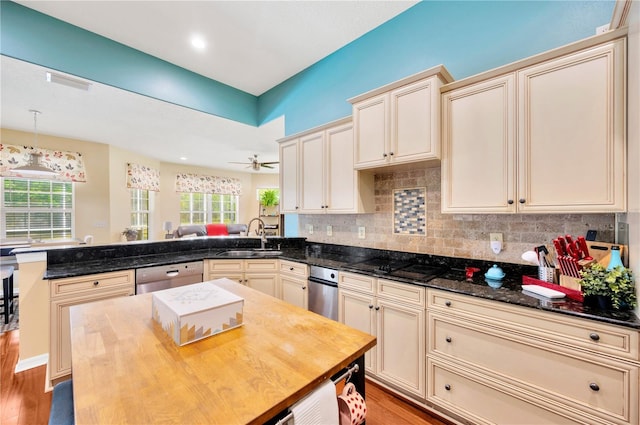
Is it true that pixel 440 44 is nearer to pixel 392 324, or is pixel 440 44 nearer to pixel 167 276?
pixel 392 324

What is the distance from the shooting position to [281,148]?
3297mm

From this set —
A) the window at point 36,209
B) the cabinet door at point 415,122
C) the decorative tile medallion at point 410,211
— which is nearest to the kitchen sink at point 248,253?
the decorative tile medallion at point 410,211

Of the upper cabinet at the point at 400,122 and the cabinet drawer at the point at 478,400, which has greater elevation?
the upper cabinet at the point at 400,122

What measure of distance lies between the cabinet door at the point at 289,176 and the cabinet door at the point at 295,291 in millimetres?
814

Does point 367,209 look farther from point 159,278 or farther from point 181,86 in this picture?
point 181,86

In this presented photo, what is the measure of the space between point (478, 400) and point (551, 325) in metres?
0.64

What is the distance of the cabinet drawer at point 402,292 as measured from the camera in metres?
1.80

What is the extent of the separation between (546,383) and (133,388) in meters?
1.83

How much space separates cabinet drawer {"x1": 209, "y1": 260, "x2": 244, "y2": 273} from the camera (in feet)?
9.38

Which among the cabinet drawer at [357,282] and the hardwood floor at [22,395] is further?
the cabinet drawer at [357,282]

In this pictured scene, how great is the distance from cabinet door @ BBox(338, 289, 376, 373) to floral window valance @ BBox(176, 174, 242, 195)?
7093 millimetres

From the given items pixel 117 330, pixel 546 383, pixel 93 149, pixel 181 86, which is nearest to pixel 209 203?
pixel 93 149

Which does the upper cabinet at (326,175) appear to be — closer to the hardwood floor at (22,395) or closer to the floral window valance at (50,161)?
the hardwood floor at (22,395)

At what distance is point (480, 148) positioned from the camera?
1.80 meters
